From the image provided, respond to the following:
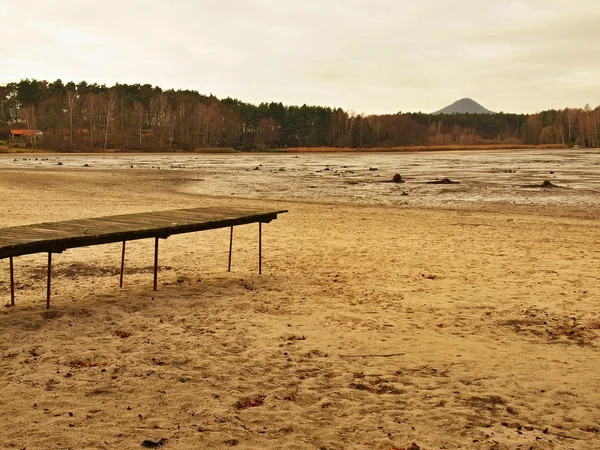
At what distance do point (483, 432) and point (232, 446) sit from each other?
1556 mm

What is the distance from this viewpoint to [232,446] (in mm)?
3686

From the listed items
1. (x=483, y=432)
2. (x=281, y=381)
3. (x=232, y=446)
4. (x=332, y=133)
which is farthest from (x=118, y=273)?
(x=332, y=133)

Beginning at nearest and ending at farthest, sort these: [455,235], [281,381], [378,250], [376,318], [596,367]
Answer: [281,381] < [596,367] < [376,318] < [378,250] < [455,235]

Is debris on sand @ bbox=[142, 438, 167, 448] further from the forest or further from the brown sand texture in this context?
the forest

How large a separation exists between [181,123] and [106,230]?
417 feet

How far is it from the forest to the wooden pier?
9926 centimetres

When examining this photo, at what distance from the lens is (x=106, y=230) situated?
6.69 meters

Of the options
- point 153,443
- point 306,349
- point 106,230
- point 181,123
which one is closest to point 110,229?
point 106,230

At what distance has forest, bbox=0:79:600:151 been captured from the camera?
120625 millimetres

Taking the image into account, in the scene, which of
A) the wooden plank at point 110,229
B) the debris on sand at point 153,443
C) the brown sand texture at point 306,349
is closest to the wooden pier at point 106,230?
the wooden plank at point 110,229

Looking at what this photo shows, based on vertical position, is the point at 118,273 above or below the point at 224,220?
below

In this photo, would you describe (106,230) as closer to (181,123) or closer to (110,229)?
(110,229)

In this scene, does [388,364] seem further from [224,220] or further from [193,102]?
[193,102]

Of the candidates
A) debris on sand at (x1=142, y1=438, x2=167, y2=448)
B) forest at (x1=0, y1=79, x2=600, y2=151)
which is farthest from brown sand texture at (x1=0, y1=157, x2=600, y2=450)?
forest at (x1=0, y1=79, x2=600, y2=151)
